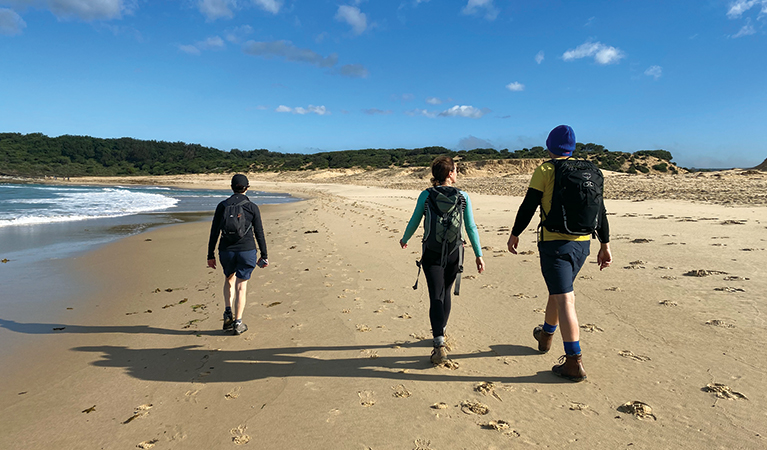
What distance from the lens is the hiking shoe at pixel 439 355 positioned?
330cm

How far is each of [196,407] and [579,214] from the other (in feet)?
10.1

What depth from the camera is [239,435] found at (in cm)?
247

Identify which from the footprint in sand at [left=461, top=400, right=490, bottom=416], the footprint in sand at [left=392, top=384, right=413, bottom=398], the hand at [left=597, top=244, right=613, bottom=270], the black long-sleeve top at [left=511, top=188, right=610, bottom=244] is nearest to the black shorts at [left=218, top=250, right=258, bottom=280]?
the footprint in sand at [left=392, top=384, right=413, bottom=398]

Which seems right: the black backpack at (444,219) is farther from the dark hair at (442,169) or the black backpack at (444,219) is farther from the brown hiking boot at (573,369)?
the brown hiking boot at (573,369)

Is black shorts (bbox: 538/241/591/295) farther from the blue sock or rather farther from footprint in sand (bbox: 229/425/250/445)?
footprint in sand (bbox: 229/425/250/445)

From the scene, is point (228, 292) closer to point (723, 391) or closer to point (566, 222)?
point (566, 222)

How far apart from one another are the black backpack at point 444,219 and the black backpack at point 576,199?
727 millimetres

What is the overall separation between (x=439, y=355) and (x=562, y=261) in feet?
4.12

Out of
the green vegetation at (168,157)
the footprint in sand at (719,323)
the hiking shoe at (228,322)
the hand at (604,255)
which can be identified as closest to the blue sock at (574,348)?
the hand at (604,255)

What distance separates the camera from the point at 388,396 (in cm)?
288

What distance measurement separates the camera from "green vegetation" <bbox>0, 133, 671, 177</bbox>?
5835 centimetres

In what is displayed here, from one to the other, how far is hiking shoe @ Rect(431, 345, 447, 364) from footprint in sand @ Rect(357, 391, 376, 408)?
65 cm

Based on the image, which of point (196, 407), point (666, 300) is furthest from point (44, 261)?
point (666, 300)

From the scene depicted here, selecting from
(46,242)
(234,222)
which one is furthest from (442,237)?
(46,242)
